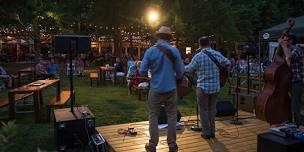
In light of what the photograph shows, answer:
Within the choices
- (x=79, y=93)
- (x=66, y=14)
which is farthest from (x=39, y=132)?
(x=66, y=14)

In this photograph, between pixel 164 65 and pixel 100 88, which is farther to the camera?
pixel 100 88

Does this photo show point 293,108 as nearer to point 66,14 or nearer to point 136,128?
point 136,128

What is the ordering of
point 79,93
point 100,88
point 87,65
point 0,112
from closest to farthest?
point 0,112 → point 79,93 → point 100,88 → point 87,65

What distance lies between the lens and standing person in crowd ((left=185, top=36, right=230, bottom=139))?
525 cm

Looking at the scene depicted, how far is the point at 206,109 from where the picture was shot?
533 cm

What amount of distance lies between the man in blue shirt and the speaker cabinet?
3692 millimetres

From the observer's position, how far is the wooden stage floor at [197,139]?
4957 mm

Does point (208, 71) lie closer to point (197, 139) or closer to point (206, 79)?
point (206, 79)

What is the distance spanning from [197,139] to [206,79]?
3.16ft

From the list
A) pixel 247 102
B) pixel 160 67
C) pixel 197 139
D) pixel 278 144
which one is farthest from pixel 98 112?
pixel 278 144

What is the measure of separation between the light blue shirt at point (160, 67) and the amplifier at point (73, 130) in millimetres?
1313

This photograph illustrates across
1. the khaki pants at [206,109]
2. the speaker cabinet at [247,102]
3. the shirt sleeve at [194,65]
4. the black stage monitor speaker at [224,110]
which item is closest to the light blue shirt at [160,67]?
the shirt sleeve at [194,65]

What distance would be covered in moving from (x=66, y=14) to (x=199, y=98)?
61.7 ft

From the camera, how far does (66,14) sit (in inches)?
887
